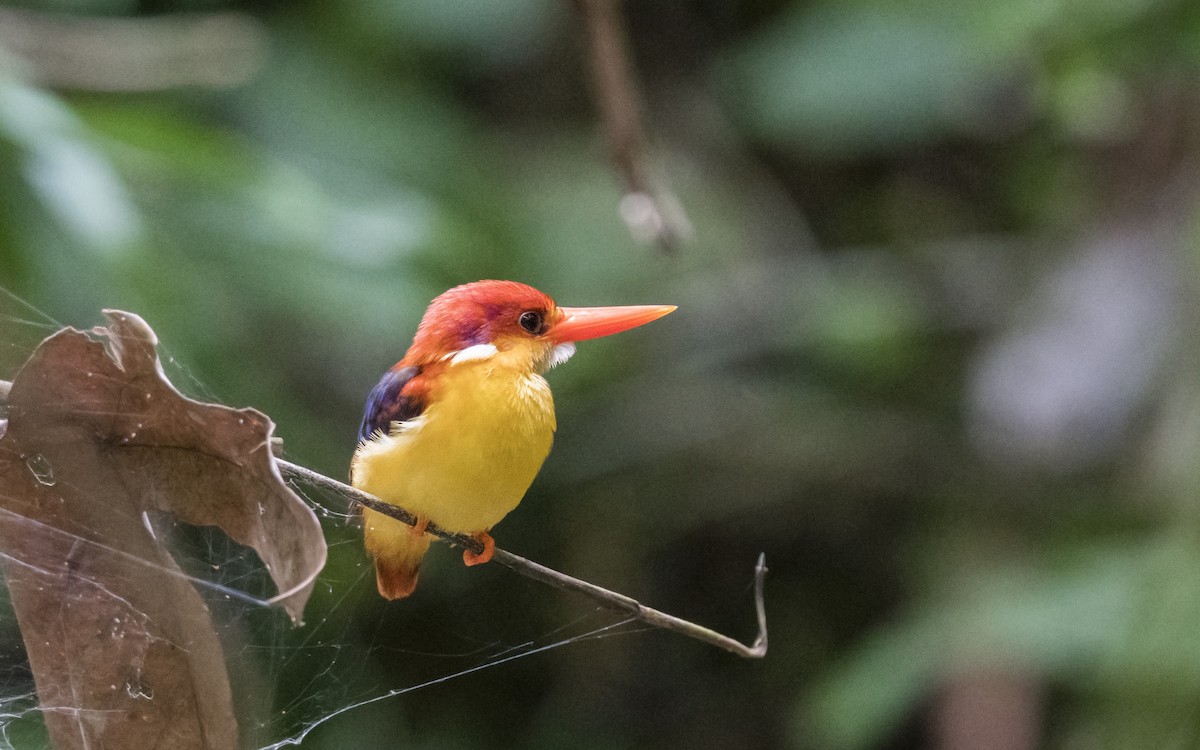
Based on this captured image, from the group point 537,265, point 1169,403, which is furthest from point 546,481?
point 1169,403

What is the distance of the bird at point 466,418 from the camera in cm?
94

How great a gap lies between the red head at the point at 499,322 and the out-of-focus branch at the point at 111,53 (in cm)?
155

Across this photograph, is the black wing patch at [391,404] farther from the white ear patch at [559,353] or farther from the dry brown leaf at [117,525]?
the dry brown leaf at [117,525]

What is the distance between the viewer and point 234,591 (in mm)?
771

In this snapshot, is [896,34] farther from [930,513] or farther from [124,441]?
[124,441]

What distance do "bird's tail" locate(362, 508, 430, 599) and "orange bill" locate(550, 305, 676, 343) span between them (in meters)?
0.20

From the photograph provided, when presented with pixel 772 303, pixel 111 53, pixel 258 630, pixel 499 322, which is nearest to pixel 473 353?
pixel 499 322

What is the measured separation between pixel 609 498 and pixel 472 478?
2.61 m

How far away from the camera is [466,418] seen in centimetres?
96

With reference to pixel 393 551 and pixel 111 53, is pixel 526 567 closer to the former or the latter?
pixel 393 551

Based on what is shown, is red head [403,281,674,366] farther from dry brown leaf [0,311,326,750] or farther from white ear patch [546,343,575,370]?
dry brown leaf [0,311,326,750]

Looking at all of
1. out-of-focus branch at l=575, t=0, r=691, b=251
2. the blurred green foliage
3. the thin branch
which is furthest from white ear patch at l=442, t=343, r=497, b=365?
the blurred green foliage

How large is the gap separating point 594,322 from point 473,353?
4.2 inches

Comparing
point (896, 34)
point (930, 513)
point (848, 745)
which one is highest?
point (896, 34)
